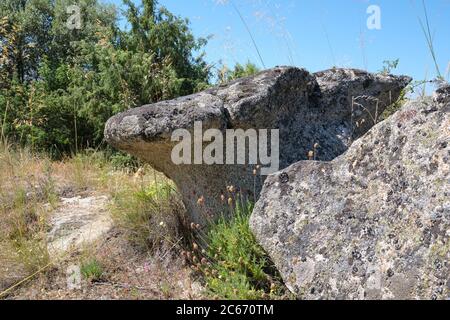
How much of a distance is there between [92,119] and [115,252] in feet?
14.2

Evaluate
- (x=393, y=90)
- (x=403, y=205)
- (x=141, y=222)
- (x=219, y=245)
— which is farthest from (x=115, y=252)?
(x=393, y=90)

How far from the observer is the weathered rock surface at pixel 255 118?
11.5ft

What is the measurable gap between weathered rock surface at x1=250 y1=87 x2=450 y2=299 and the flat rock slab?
78.2 inches

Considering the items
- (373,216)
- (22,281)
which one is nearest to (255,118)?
(373,216)

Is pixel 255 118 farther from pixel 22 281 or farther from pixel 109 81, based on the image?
pixel 109 81

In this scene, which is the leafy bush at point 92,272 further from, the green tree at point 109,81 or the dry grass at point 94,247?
the green tree at point 109,81

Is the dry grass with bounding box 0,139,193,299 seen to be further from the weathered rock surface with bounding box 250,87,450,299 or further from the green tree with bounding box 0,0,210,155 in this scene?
the green tree with bounding box 0,0,210,155

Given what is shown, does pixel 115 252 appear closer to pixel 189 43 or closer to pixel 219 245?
pixel 219 245

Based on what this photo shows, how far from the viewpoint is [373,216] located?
2740 millimetres

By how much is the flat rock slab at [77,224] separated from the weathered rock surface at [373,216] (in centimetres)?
199

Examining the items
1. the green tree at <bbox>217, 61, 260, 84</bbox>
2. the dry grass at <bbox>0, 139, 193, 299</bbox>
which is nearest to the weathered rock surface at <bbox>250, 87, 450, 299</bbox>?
the dry grass at <bbox>0, 139, 193, 299</bbox>

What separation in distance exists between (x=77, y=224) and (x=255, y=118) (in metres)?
2.18

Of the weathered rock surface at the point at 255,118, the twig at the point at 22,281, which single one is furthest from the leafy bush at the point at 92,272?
the weathered rock surface at the point at 255,118

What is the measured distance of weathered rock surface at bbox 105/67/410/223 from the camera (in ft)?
11.5
